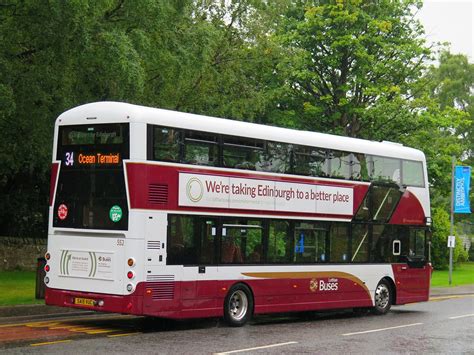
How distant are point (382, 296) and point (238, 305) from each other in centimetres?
583

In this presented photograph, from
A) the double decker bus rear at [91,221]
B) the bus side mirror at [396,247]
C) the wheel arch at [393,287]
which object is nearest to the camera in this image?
the double decker bus rear at [91,221]

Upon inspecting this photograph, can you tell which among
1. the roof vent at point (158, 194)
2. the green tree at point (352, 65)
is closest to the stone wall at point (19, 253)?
the green tree at point (352, 65)

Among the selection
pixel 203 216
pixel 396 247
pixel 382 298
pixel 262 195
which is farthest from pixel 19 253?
pixel 203 216

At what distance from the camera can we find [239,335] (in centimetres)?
1466

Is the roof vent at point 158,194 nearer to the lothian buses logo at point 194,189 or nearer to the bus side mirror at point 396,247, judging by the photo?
the lothian buses logo at point 194,189

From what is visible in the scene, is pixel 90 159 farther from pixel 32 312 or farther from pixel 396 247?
pixel 396 247

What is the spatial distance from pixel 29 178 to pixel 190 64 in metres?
12.9

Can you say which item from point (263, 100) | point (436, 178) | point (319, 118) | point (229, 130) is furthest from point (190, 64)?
point (436, 178)

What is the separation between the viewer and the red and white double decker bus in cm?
1429

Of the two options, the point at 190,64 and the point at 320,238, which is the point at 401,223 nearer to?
the point at 320,238

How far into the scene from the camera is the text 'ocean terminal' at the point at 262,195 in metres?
15.2

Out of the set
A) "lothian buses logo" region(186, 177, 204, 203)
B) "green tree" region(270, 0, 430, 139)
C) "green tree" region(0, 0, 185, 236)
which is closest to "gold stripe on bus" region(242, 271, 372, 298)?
"lothian buses logo" region(186, 177, 204, 203)

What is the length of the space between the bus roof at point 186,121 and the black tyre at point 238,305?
3.31 m

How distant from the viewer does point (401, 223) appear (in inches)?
834
